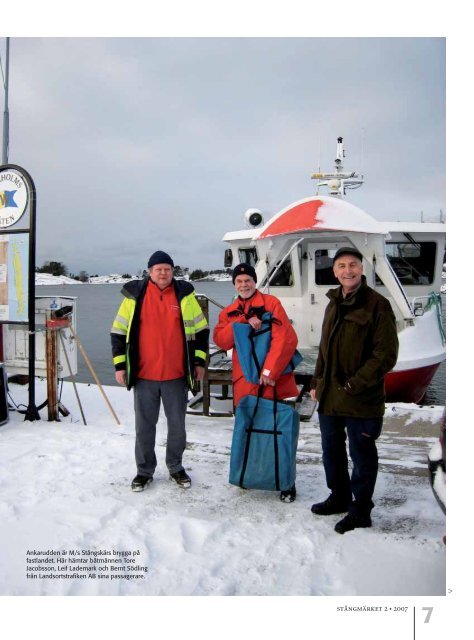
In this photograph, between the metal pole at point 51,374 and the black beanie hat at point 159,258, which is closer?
the black beanie hat at point 159,258

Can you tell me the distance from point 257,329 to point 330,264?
5.51m

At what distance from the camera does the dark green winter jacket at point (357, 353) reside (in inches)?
106

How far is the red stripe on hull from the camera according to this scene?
705cm

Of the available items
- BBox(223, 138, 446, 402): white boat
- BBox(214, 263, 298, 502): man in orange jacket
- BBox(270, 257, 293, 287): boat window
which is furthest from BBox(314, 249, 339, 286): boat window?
BBox(214, 263, 298, 502): man in orange jacket

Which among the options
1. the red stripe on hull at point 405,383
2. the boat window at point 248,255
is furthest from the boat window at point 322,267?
the red stripe on hull at point 405,383

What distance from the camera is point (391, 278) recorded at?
702 cm

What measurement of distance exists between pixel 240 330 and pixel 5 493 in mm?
1895

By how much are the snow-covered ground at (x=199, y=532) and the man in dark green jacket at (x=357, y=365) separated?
1.03ft

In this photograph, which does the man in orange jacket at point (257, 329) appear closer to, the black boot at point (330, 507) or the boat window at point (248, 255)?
the black boot at point (330, 507)

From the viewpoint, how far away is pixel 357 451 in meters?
2.84

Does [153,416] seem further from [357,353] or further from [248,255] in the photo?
[248,255]

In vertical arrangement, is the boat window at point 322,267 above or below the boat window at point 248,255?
below
